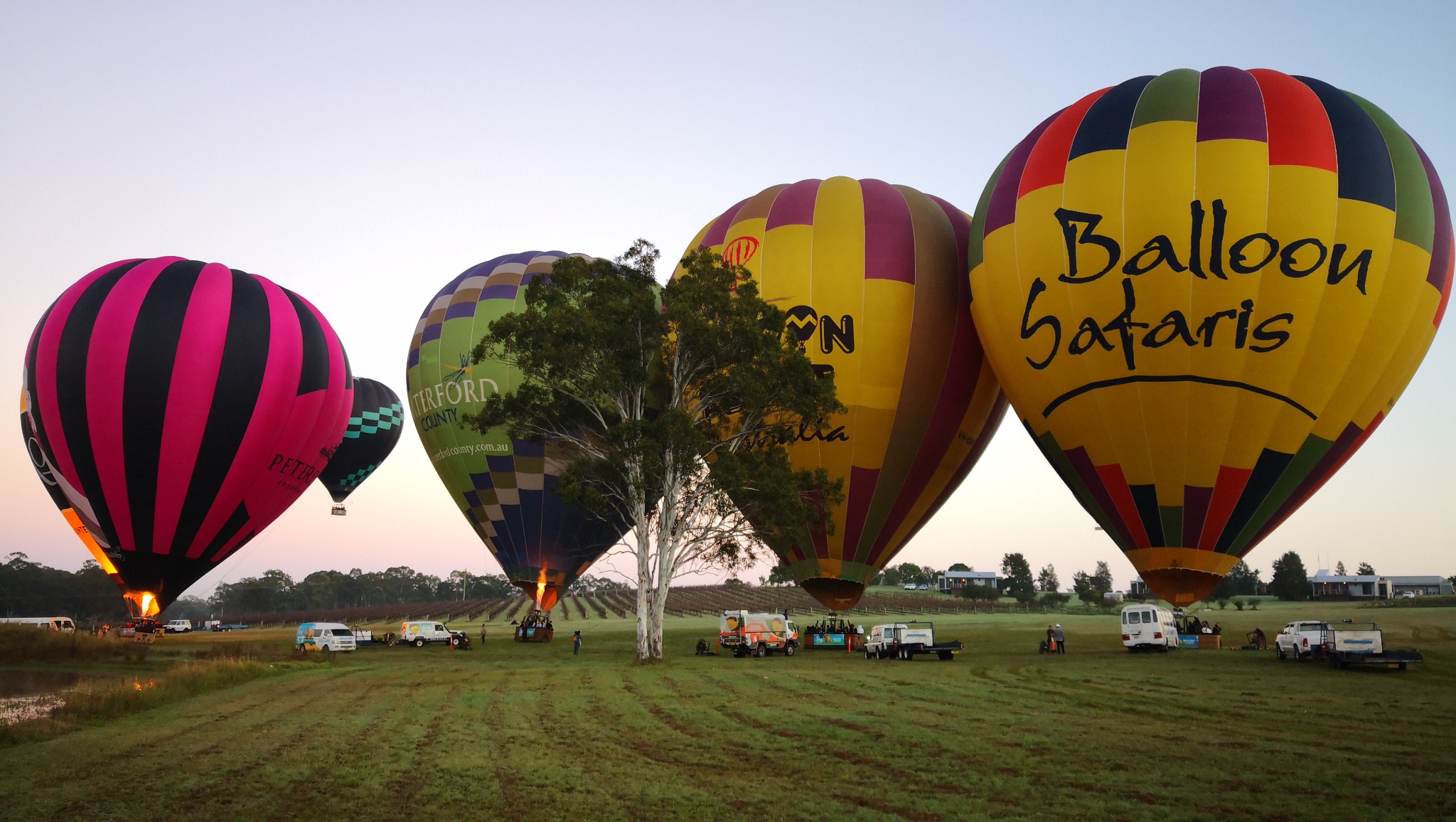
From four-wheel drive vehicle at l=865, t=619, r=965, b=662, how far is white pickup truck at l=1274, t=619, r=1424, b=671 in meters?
8.27

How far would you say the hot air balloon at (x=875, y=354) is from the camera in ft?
101

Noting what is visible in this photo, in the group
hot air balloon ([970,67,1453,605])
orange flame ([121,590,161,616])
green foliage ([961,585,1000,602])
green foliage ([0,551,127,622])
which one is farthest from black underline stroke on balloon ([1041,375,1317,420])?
green foliage ([0,551,127,622])

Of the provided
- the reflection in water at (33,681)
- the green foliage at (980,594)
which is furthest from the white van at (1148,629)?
the green foliage at (980,594)

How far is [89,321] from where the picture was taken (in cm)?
3503

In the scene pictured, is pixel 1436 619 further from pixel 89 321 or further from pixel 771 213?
pixel 89 321

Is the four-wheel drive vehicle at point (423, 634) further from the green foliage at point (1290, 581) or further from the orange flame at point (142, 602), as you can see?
the green foliage at point (1290, 581)

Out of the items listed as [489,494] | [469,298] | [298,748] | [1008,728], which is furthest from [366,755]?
[469,298]

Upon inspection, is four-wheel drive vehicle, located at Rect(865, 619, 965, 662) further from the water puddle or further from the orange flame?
the orange flame

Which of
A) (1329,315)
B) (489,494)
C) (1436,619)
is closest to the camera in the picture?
(1329,315)

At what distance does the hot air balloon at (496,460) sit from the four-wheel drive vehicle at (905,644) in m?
11.8

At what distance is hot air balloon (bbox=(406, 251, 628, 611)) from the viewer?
127ft

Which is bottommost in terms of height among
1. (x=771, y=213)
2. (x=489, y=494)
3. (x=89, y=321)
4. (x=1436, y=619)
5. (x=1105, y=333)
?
(x=1436, y=619)

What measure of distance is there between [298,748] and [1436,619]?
6036 centimetres

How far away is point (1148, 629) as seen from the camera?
99.7 ft
